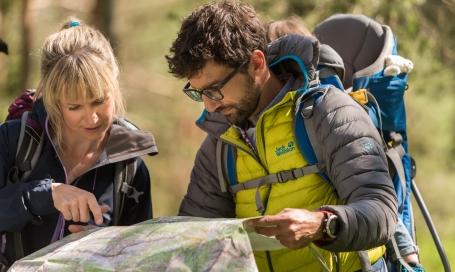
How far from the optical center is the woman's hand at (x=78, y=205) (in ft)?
12.0

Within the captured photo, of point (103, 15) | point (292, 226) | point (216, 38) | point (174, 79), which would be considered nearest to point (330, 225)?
point (292, 226)

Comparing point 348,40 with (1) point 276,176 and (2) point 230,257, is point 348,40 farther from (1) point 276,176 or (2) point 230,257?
(2) point 230,257

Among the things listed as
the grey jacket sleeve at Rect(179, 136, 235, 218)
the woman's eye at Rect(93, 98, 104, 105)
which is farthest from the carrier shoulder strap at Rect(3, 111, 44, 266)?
the grey jacket sleeve at Rect(179, 136, 235, 218)

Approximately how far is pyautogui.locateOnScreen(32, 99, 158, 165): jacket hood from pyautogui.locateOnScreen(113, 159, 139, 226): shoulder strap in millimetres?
73

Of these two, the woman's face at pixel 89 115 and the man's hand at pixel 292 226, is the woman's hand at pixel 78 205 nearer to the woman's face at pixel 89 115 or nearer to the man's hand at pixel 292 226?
the woman's face at pixel 89 115

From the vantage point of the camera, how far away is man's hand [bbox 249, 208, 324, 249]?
3.07 metres

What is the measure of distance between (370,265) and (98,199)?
1213mm

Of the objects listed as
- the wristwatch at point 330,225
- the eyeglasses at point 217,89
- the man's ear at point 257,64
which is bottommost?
the wristwatch at point 330,225

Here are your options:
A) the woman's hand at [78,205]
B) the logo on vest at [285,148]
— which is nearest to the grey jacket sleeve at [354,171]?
the logo on vest at [285,148]

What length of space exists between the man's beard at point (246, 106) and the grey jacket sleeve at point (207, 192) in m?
0.23

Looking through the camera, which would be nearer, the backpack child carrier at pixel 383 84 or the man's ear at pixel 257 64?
the man's ear at pixel 257 64

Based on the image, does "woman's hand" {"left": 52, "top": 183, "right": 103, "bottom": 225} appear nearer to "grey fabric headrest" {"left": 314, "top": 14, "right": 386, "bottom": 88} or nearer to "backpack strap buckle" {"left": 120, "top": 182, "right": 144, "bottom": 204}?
"backpack strap buckle" {"left": 120, "top": 182, "right": 144, "bottom": 204}

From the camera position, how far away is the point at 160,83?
1764 cm

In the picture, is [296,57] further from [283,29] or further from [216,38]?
[283,29]
